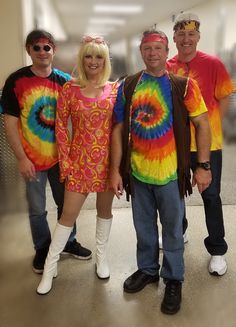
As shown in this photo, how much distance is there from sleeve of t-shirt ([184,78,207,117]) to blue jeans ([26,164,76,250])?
0.76 metres

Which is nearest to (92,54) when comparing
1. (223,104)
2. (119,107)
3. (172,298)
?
(119,107)

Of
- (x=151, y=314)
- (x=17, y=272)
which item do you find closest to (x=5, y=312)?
(x=17, y=272)

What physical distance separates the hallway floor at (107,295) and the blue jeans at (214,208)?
0.48 ft

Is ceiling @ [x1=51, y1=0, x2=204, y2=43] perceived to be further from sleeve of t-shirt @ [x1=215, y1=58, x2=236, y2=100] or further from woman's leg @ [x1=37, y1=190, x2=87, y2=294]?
woman's leg @ [x1=37, y1=190, x2=87, y2=294]

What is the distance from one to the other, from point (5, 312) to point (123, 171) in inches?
33.7

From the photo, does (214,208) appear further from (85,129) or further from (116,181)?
(85,129)

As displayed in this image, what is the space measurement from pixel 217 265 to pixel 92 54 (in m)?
1.29

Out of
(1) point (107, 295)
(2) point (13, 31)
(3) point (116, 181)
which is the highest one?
(2) point (13, 31)

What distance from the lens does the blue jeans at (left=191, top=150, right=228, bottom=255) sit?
1.73 m

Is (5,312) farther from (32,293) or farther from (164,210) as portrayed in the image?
(164,210)

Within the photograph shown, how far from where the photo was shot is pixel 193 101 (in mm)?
1437

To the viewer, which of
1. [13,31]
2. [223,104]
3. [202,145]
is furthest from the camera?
[13,31]

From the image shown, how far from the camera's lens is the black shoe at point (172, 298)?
1.56 m

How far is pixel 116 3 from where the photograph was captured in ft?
8.09
